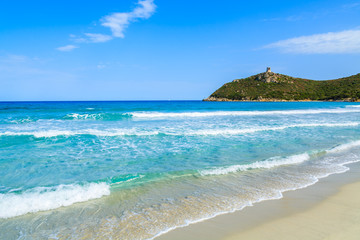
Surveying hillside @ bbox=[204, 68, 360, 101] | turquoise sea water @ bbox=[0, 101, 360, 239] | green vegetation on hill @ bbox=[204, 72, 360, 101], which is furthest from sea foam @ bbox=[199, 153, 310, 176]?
green vegetation on hill @ bbox=[204, 72, 360, 101]

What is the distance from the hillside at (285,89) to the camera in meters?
86.9

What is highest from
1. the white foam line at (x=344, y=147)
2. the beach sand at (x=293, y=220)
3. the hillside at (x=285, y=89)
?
the hillside at (x=285, y=89)

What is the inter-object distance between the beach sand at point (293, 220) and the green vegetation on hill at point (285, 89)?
90.5m

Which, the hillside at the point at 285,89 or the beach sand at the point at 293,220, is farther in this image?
the hillside at the point at 285,89

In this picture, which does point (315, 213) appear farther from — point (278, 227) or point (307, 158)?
point (307, 158)

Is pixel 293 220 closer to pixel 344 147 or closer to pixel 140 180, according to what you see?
pixel 140 180

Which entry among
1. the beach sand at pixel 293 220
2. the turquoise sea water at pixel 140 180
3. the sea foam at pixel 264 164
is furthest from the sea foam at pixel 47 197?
the sea foam at pixel 264 164

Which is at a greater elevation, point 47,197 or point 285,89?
point 285,89

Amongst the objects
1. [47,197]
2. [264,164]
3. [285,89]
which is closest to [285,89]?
[285,89]

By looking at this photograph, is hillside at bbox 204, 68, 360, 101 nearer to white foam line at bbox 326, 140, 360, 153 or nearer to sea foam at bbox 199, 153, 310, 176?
white foam line at bbox 326, 140, 360, 153

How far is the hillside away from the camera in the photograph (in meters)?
86.9

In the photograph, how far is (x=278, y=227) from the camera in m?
3.74

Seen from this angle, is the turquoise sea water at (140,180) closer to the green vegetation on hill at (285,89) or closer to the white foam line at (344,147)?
the white foam line at (344,147)

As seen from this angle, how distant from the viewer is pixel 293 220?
399 cm
